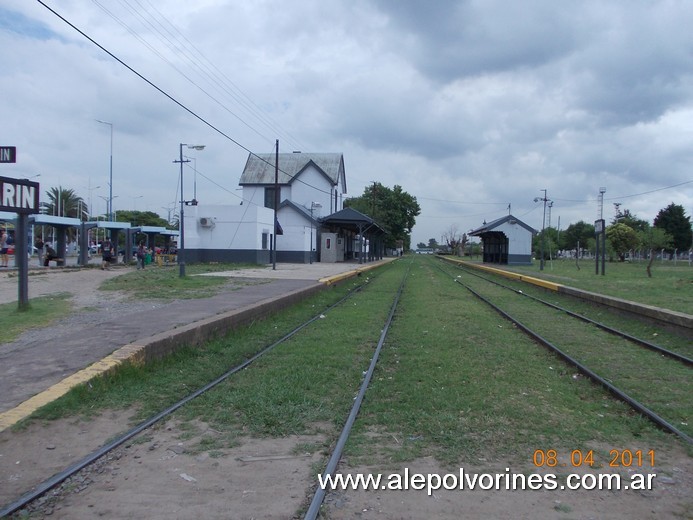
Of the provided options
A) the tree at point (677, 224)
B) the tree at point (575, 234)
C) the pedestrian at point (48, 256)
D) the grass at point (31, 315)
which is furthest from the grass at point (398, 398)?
the tree at point (575, 234)

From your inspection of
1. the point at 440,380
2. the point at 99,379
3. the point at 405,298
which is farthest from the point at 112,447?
the point at 405,298

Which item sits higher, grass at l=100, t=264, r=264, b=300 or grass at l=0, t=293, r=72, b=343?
grass at l=100, t=264, r=264, b=300

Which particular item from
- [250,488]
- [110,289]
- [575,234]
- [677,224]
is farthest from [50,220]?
[575,234]

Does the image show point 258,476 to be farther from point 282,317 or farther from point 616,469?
point 282,317

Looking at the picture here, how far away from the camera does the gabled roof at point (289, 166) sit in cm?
5403

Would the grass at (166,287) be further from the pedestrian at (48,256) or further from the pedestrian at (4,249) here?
the pedestrian at (48,256)

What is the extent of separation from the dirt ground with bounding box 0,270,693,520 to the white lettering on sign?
776cm

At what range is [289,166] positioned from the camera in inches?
2190

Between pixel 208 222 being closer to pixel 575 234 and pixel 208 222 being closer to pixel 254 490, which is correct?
pixel 254 490

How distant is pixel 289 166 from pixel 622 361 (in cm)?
4870

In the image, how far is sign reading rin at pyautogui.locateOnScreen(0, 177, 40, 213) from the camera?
11.5 meters

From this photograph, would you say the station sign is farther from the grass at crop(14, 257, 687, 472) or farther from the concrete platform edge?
the grass at crop(14, 257, 687, 472)

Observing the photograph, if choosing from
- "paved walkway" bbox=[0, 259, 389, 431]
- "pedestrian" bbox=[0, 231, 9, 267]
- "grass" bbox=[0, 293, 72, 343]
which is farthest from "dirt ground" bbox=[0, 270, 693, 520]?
"pedestrian" bbox=[0, 231, 9, 267]

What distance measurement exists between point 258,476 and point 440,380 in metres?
3.48
